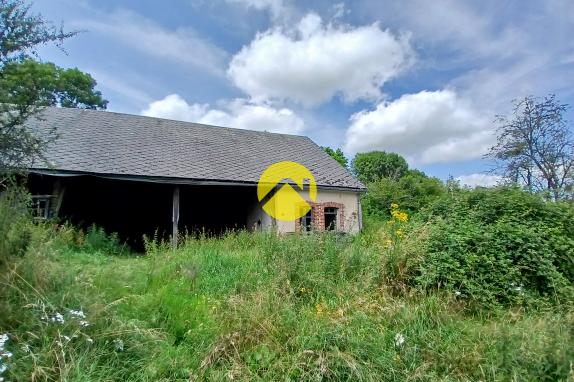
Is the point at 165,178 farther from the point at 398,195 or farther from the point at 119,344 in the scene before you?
the point at 398,195

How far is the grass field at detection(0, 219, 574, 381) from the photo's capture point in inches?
103

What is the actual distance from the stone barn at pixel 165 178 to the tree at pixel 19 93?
4.98 metres

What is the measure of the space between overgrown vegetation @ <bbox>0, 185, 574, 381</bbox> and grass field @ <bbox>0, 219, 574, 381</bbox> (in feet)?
0.04

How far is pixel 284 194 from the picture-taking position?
11539mm

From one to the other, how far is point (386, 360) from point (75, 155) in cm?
977

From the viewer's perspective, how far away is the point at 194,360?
2.93 m

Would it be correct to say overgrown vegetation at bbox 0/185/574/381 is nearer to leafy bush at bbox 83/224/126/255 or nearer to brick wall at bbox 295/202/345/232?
leafy bush at bbox 83/224/126/255

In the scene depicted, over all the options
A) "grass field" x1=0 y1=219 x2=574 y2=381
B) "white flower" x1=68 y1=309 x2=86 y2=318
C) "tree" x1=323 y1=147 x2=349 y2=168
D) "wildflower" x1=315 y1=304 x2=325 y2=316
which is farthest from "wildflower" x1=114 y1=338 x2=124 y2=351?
"tree" x1=323 y1=147 x2=349 y2=168

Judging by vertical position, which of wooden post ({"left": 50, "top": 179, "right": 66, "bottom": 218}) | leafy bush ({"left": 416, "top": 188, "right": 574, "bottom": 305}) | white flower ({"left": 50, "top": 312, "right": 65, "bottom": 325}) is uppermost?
wooden post ({"left": 50, "top": 179, "right": 66, "bottom": 218})

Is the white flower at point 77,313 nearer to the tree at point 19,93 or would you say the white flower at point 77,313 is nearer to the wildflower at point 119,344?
the wildflower at point 119,344

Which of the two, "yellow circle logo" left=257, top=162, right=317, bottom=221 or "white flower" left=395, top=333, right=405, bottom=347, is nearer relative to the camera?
"white flower" left=395, top=333, right=405, bottom=347

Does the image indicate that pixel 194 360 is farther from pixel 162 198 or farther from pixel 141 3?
pixel 162 198

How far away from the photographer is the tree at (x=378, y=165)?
3597cm

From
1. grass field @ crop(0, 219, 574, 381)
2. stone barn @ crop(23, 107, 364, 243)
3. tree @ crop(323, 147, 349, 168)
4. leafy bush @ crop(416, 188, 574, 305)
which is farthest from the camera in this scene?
tree @ crop(323, 147, 349, 168)
